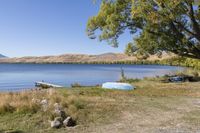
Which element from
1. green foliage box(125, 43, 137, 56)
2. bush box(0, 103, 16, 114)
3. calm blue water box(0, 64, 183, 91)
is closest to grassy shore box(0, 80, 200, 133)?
bush box(0, 103, 16, 114)

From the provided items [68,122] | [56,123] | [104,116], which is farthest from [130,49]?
[56,123]

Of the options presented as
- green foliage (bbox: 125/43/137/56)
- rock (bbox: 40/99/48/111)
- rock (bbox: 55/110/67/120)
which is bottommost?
rock (bbox: 55/110/67/120)

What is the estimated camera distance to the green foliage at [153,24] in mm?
18109

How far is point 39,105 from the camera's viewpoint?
12609 millimetres

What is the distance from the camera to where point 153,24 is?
66.2 ft

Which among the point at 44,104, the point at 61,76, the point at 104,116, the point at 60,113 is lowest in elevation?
the point at 61,76

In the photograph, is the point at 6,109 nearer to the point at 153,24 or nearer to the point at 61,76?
the point at 153,24

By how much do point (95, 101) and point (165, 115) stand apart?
383cm

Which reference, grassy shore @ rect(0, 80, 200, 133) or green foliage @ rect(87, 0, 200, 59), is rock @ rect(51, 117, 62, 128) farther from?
green foliage @ rect(87, 0, 200, 59)

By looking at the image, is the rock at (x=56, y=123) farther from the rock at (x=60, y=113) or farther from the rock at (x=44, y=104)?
the rock at (x=44, y=104)

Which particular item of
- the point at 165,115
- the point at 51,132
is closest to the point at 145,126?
the point at 165,115

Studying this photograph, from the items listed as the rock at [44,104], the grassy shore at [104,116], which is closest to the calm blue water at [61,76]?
the rock at [44,104]

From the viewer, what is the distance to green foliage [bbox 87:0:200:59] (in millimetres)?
18109

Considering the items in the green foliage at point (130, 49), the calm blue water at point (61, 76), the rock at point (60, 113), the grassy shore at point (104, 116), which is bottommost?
the calm blue water at point (61, 76)
